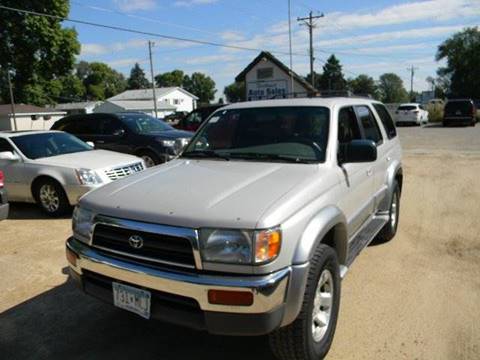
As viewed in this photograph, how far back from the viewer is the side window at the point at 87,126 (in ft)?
38.0

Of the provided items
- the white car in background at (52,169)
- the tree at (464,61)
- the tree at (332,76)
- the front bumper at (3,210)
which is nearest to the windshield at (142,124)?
the white car in background at (52,169)

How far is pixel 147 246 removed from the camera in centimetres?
296

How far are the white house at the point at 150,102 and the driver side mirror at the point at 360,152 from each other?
67.1 m

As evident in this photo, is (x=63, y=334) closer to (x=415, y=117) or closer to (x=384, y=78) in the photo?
(x=415, y=117)

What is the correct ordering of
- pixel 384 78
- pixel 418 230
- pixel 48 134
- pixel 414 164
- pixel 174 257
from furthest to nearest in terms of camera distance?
pixel 384 78, pixel 414 164, pixel 48 134, pixel 418 230, pixel 174 257

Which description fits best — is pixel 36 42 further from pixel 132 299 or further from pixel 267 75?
pixel 132 299

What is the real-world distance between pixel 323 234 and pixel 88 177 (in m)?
5.23

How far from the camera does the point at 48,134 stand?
8781mm

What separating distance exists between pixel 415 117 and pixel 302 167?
98.3 feet

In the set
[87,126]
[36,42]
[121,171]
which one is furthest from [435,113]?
[121,171]

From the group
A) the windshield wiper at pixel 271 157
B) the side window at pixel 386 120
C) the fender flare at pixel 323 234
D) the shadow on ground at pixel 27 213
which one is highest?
the side window at pixel 386 120

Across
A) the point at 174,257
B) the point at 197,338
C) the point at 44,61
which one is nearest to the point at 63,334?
the point at 197,338

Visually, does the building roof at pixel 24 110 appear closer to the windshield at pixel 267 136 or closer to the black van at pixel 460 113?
the black van at pixel 460 113

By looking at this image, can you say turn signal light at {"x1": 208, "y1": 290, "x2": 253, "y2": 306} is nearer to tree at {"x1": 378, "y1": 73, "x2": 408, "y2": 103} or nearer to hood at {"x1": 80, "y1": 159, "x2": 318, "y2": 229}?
hood at {"x1": 80, "y1": 159, "x2": 318, "y2": 229}
